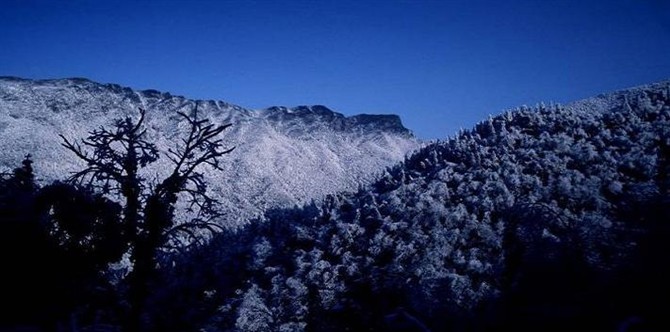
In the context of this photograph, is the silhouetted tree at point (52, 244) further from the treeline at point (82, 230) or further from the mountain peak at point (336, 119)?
the mountain peak at point (336, 119)

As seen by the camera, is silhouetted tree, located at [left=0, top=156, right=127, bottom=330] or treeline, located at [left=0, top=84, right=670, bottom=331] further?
silhouetted tree, located at [left=0, top=156, right=127, bottom=330]

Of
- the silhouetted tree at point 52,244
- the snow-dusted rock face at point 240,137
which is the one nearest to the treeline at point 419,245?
the silhouetted tree at point 52,244

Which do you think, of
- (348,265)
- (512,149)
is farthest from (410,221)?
(512,149)

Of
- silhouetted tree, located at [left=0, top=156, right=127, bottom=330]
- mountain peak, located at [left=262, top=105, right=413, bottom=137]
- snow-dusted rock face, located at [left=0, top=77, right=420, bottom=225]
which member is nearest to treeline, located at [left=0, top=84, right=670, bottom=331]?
silhouetted tree, located at [left=0, top=156, right=127, bottom=330]

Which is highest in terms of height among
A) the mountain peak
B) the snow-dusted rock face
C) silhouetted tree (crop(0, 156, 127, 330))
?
the mountain peak

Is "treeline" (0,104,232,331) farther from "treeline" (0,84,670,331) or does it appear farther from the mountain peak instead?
the mountain peak

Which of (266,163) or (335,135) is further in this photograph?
(335,135)

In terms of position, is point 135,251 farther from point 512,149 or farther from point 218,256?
point 512,149
